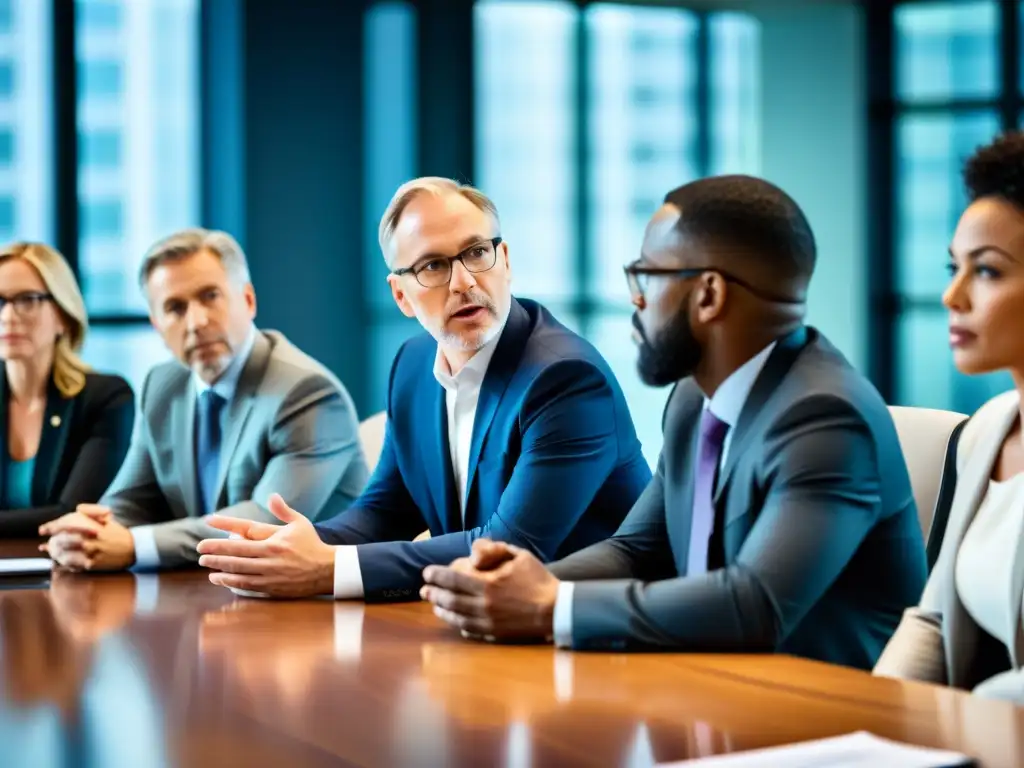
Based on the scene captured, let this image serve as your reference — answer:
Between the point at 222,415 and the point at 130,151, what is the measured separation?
160 inches

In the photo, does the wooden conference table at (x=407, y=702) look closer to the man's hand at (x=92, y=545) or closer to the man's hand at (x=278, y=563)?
the man's hand at (x=278, y=563)

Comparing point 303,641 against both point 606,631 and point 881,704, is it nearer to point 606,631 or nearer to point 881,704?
point 606,631

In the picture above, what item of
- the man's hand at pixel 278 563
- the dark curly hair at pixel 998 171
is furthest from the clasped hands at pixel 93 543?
the dark curly hair at pixel 998 171

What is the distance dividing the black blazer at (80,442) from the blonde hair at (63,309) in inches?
1.4

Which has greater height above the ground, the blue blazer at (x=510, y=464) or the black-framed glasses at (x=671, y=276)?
the black-framed glasses at (x=671, y=276)

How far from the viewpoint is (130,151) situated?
7.46 metres

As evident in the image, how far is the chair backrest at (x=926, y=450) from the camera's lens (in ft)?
8.75

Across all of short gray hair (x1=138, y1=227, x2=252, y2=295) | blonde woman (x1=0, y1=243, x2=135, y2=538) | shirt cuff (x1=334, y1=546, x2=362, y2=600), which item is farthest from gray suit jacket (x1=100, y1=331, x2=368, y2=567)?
shirt cuff (x1=334, y1=546, x2=362, y2=600)

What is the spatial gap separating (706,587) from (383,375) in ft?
18.4

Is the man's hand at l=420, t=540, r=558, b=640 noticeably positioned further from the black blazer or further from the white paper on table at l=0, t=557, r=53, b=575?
A: the black blazer

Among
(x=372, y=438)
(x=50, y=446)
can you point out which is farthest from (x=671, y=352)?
(x=50, y=446)

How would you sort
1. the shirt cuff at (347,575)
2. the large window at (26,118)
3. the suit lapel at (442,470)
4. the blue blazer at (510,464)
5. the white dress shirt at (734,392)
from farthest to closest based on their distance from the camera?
1. the large window at (26,118)
2. the suit lapel at (442,470)
3. the blue blazer at (510,464)
4. the shirt cuff at (347,575)
5. the white dress shirt at (734,392)

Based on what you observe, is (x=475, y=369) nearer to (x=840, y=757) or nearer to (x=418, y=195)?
(x=418, y=195)

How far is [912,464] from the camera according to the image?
271 cm
